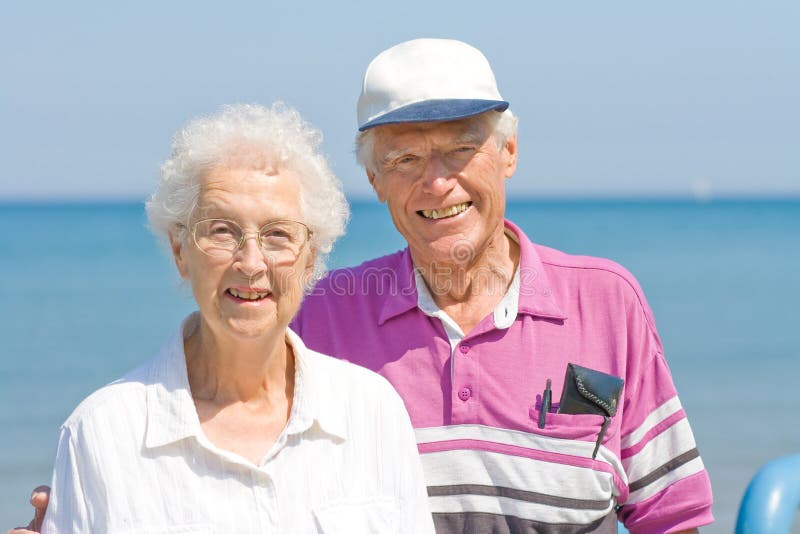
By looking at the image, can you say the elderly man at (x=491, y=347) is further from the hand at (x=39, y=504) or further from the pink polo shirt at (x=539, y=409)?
the hand at (x=39, y=504)

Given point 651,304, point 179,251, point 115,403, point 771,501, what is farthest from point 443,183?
point 651,304

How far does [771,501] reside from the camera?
3086 mm

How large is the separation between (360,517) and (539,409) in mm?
662

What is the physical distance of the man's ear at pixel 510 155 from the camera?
3299 millimetres

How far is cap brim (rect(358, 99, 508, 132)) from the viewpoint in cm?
302

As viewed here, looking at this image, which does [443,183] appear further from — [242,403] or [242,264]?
[242,403]

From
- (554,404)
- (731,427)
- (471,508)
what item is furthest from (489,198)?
(731,427)

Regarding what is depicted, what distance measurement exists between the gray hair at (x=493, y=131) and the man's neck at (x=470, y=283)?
29cm

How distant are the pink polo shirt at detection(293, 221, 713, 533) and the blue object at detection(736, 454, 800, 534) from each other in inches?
4.3

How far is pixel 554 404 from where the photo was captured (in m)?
3.09

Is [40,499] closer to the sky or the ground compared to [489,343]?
closer to the ground

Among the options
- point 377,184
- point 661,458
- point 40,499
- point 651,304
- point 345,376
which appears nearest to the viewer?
point 40,499

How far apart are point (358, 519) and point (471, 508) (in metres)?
0.48

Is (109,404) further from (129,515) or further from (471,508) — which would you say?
(471,508)
